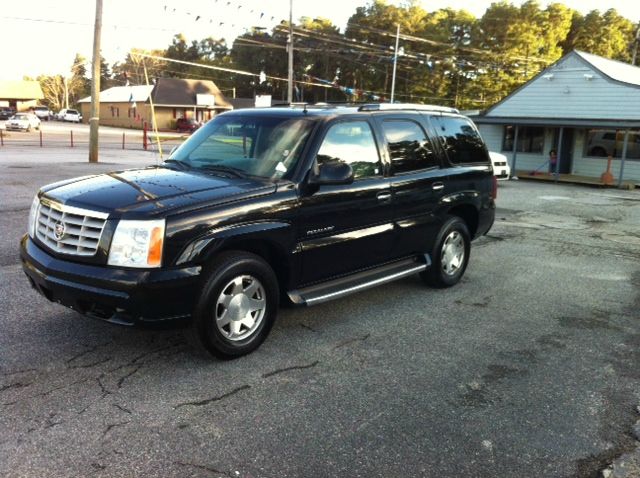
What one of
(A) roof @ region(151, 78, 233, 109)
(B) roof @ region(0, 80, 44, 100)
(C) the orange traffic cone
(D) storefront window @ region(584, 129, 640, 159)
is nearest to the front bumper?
(C) the orange traffic cone

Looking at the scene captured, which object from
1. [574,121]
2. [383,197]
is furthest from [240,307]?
[574,121]

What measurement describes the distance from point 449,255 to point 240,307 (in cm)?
297

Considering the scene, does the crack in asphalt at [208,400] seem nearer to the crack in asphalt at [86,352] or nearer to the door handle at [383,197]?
the crack in asphalt at [86,352]

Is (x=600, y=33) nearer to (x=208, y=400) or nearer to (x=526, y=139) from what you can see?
(x=526, y=139)

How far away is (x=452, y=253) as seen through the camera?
250 inches

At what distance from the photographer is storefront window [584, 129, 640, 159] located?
2183 centimetres

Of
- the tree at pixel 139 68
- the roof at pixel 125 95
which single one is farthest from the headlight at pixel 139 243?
the tree at pixel 139 68

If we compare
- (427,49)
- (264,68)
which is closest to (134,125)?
(264,68)

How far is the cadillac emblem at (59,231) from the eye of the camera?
3972 mm

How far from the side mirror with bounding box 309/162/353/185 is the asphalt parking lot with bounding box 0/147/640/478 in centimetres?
130

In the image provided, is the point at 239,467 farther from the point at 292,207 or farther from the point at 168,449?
the point at 292,207

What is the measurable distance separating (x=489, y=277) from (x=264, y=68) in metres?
73.1

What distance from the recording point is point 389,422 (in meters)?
3.44

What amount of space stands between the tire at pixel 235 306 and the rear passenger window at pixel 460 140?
9.56ft
